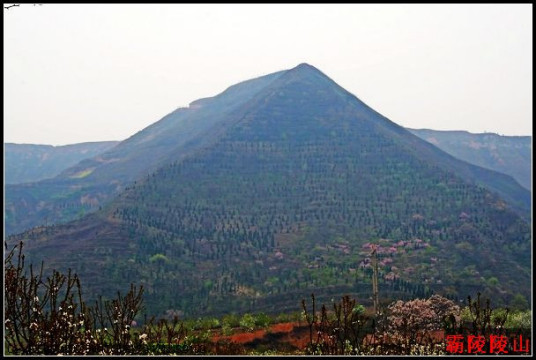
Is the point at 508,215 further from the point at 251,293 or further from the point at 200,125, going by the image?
the point at 200,125

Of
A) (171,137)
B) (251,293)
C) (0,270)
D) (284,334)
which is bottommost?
(251,293)

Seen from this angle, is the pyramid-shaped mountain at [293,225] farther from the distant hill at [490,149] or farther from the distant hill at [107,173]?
the distant hill at [490,149]

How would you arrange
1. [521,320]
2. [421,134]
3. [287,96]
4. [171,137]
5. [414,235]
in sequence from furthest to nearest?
1. [421,134]
2. [171,137]
3. [287,96]
4. [414,235]
5. [521,320]

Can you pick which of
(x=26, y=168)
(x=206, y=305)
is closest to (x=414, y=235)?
(x=206, y=305)

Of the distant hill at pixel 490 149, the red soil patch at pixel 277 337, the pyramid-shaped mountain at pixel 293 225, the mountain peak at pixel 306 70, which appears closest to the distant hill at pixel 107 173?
the pyramid-shaped mountain at pixel 293 225

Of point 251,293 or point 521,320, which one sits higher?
point 521,320
